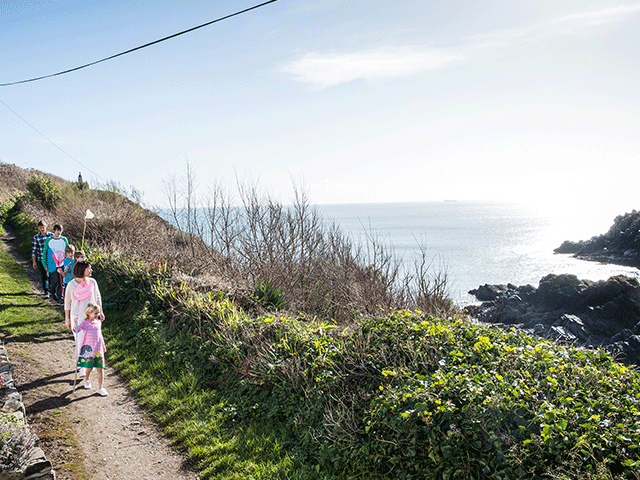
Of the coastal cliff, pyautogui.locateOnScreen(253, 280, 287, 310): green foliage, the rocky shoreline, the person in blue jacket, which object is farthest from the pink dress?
the coastal cliff

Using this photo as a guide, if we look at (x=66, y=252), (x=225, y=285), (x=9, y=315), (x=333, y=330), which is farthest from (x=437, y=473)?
(x=9, y=315)

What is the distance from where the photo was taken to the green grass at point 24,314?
322 inches

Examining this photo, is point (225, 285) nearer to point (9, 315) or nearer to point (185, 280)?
point (185, 280)

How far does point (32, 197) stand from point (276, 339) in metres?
21.4

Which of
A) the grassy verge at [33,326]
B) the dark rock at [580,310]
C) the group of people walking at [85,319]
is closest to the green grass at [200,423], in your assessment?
the group of people walking at [85,319]

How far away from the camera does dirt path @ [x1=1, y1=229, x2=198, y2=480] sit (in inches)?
183

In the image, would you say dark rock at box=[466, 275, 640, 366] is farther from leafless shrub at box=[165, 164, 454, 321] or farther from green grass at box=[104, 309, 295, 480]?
green grass at box=[104, 309, 295, 480]

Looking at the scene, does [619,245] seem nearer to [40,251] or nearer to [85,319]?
[40,251]

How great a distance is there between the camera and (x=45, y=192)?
21453mm

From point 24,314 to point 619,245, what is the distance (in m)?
66.6

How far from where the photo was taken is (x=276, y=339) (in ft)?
22.5

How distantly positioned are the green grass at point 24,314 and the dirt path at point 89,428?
Answer: 3.93 ft

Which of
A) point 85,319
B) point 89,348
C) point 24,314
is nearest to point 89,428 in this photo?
point 89,348

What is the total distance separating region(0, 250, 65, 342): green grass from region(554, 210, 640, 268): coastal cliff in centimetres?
6012
